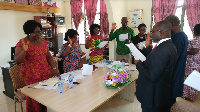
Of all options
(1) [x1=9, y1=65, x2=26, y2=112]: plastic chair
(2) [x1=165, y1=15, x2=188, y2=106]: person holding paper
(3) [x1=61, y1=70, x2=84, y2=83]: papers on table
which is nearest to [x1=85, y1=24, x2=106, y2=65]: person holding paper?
(3) [x1=61, y1=70, x2=84, y2=83]: papers on table

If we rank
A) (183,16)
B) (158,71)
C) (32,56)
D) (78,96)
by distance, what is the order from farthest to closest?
(183,16) < (32,56) < (78,96) < (158,71)

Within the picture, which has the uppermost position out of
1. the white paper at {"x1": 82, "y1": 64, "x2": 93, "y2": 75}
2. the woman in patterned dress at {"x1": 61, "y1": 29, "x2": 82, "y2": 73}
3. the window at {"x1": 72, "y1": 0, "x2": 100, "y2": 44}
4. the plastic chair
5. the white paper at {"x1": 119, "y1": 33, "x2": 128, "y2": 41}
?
the window at {"x1": 72, "y1": 0, "x2": 100, "y2": 44}

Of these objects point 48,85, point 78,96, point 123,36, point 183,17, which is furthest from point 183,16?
point 48,85

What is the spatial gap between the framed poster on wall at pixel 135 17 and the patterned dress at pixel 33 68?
4271 mm

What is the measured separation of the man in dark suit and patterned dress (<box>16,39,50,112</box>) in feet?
4.83

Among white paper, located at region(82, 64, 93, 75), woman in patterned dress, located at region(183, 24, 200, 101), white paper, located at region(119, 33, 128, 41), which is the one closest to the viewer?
white paper, located at region(82, 64, 93, 75)

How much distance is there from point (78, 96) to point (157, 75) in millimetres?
957

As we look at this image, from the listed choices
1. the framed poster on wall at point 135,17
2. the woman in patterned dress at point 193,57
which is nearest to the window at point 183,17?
the framed poster on wall at point 135,17

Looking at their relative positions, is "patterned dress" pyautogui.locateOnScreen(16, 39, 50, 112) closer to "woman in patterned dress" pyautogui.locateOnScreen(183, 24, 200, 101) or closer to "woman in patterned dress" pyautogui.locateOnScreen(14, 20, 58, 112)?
"woman in patterned dress" pyautogui.locateOnScreen(14, 20, 58, 112)

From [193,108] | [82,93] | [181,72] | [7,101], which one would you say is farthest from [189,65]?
[7,101]

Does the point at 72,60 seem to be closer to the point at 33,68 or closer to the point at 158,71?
the point at 33,68

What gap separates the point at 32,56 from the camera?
7.04 ft

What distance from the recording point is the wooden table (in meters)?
1.55

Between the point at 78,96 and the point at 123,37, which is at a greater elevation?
the point at 123,37
